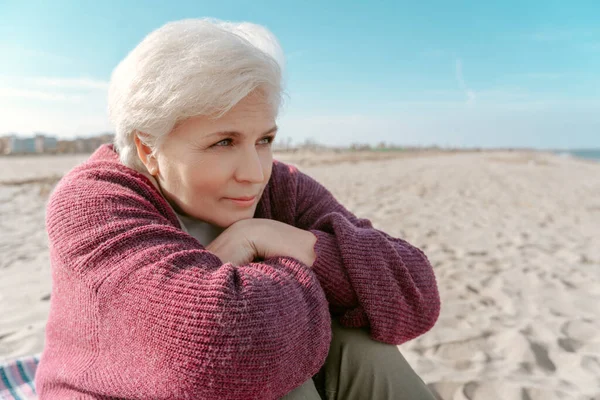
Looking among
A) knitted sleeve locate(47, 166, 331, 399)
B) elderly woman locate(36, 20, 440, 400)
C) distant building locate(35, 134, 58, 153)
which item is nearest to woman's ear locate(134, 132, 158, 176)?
elderly woman locate(36, 20, 440, 400)

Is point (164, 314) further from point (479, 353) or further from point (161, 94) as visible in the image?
point (479, 353)

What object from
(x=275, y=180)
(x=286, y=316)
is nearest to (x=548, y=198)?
(x=275, y=180)

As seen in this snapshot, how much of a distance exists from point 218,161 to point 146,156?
322 mm

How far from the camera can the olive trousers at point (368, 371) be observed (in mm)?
1683

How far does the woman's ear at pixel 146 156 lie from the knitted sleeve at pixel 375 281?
2.22 feet

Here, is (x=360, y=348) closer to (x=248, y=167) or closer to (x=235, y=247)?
(x=235, y=247)

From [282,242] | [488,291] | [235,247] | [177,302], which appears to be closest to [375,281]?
[282,242]

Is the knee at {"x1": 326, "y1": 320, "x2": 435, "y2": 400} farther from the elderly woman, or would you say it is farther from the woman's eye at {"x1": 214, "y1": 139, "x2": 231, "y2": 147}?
the woman's eye at {"x1": 214, "y1": 139, "x2": 231, "y2": 147}

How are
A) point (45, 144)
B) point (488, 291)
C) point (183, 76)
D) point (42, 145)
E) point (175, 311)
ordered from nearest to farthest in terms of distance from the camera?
1. point (175, 311)
2. point (183, 76)
3. point (488, 291)
4. point (42, 145)
5. point (45, 144)

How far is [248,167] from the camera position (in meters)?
1.65

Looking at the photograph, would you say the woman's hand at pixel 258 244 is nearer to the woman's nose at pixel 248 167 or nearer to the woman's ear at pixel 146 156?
the woman's nose at pixel 248 167

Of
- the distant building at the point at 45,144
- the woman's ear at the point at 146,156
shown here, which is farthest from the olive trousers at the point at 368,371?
the distant building at the point at 45,144

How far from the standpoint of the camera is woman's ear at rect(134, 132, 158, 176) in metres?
1.71

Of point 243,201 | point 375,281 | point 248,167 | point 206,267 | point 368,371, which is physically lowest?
point 368,371
